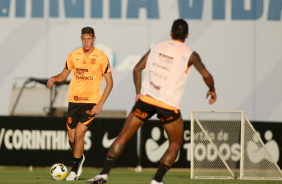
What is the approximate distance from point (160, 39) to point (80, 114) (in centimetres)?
1038

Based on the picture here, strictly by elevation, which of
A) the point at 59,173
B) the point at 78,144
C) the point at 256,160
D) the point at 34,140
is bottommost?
the point at 34,140

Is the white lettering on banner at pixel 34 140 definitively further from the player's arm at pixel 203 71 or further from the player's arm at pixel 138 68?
the player's arm at pixel 203 71

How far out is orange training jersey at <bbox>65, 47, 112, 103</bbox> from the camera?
1016cm

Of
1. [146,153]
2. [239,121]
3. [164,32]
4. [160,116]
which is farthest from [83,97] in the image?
[164,32]

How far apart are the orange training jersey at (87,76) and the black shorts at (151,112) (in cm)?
227

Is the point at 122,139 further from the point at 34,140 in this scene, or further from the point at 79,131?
the point at 34,140

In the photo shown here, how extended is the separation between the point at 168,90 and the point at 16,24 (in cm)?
1324

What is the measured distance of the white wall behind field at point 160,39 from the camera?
66.7 ft

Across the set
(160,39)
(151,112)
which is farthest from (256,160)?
(160,39)

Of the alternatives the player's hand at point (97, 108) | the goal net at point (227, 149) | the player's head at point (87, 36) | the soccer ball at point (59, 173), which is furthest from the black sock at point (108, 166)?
the goal net at point (227, 149)

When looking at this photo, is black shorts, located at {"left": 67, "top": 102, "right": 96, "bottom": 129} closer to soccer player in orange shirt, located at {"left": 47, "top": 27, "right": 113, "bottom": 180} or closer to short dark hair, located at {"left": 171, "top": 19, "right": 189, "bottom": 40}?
soccer player in orange shirt, located at {"left": 47, "top": 27, "right": 113, "bottom": 180}

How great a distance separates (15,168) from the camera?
14.6 metres

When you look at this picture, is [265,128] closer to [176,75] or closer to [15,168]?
[15,168]

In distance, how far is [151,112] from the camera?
316 inches
